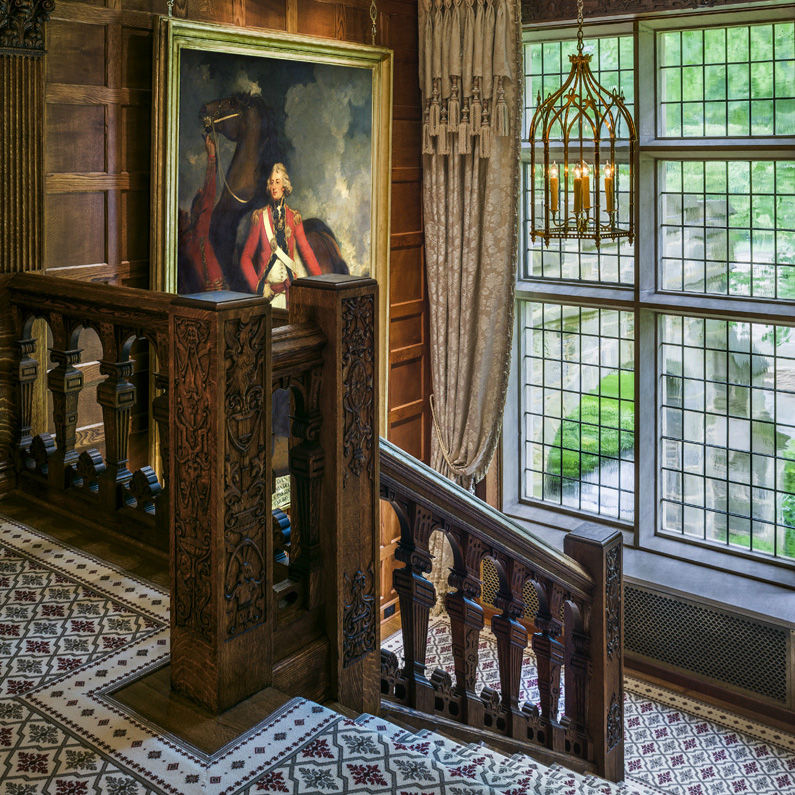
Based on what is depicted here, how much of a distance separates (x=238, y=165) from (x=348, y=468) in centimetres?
347

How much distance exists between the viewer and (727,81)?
20.7 feet

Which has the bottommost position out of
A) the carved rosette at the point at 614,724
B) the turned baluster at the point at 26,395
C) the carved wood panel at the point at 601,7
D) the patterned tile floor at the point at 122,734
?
the carved rosette at the point at 614,724

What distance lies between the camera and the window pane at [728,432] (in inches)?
251

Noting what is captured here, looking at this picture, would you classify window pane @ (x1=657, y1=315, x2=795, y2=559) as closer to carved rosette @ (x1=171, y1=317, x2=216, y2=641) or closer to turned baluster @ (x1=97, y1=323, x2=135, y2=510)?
turned baluster @ (x1=97, y1=323, x2=135, y2=510)

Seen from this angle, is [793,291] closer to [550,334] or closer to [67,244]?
[550,334]

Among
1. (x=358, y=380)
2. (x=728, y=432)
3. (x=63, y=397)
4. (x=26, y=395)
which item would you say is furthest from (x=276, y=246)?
(x=358, y=380)

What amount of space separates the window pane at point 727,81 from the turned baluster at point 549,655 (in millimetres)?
4029

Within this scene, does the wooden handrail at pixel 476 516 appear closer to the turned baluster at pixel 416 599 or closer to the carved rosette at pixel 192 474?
the turned baluster at pixel 416 599

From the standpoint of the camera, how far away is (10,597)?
2758 millimetres

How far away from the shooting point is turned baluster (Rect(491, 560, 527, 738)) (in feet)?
10.5

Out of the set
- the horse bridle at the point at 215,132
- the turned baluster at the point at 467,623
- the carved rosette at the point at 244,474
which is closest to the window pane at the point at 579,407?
the horse bridle at the point at 215,132

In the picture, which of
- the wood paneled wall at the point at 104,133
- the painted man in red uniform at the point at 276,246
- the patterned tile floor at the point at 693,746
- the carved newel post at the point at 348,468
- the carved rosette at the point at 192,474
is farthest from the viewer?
the painted man in red uniform at the point at 276,246

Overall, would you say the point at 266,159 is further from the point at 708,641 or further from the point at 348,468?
the point at 708,641

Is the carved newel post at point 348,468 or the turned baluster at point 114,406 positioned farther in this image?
the turned baluster at point 114,406
